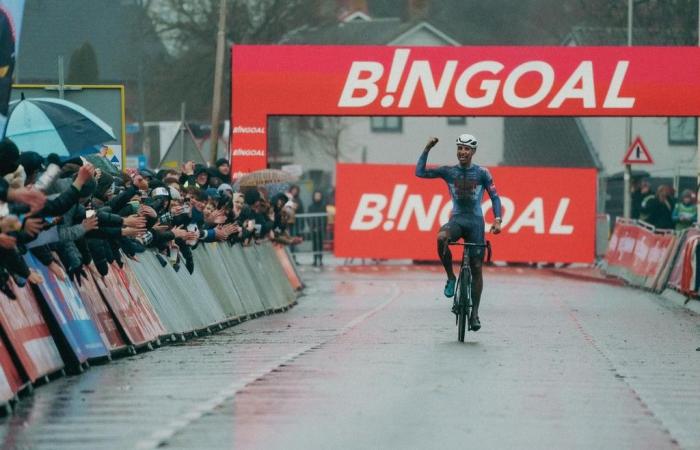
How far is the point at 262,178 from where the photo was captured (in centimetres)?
2803

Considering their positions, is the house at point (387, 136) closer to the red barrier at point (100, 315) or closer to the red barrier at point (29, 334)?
the red barrier at point (100, 315)

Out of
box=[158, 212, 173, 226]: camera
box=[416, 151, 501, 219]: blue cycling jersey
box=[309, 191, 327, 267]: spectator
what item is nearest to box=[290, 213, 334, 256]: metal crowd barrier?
box=[309, 191, 327, 267]: spectator

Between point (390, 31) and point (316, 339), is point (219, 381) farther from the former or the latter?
point (390, 31)

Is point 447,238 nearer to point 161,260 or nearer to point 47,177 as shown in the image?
point 161,260

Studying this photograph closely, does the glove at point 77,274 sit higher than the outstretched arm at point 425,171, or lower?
lower

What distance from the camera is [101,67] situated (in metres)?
63.7

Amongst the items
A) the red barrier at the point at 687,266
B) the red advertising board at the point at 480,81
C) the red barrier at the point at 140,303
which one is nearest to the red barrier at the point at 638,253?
the red barrier at the point at 687,266

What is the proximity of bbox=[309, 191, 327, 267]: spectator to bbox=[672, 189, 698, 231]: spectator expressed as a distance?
11.7m

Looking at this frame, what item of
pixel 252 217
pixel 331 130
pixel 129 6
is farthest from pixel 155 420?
pixel 331 130

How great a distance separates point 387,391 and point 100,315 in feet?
12.0

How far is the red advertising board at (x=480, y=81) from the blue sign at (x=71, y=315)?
17024 millimetres

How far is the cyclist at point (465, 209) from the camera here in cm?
1691

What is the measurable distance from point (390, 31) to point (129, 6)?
2954cm

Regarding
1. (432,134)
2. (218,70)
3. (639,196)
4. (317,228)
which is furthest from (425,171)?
(432,134)
